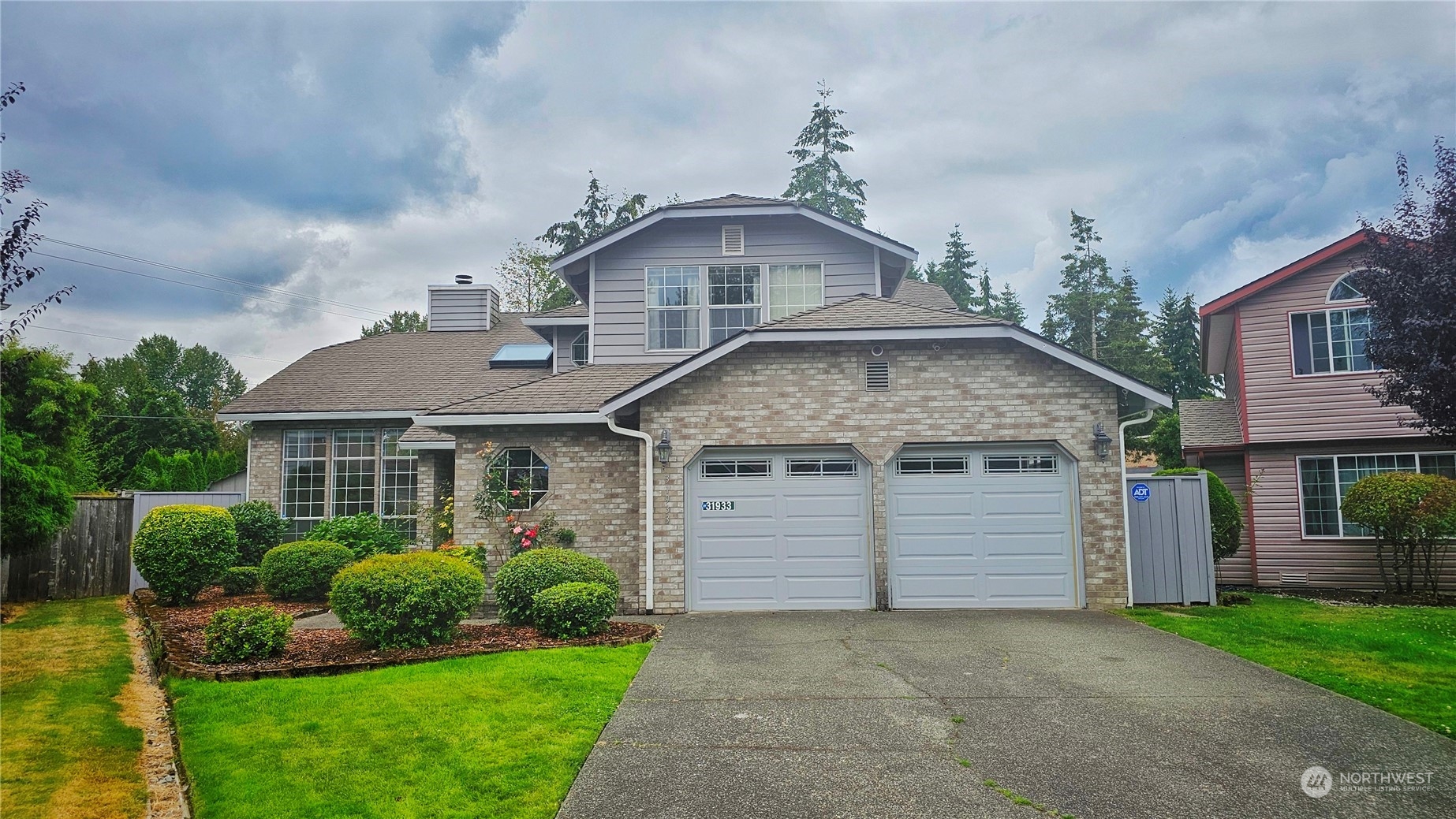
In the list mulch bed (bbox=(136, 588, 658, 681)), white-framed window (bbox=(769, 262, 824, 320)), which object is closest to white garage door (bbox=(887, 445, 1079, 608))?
mulch bed (bbox=(136, 588, 658, 681))

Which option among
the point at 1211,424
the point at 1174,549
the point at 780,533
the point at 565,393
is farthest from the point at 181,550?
the point at 1211,424

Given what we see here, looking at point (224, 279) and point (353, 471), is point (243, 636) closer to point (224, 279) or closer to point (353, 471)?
point (353, 471)

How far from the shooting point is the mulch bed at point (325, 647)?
7914 millimetres

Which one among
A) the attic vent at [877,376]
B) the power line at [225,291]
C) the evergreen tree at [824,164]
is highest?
the evergreen tree at [824,164]

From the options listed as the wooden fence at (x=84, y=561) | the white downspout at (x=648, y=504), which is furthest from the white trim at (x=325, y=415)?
the white downspout at (x=648, y=504)

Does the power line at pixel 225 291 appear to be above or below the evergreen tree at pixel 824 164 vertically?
below

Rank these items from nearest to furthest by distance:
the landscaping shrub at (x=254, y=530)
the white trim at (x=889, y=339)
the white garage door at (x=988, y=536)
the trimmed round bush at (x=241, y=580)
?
the white trim at (x=889, y=339) < the white garage door at (x=988, y=536) < the trimmed round bush at (x=241, y=580) < the landscaping shrub at (x=254, y=530)

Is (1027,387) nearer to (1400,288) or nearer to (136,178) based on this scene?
(1400,288)

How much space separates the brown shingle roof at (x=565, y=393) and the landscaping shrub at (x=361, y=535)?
3.36m

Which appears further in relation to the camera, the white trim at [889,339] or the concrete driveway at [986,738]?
the white trim at [889,339]

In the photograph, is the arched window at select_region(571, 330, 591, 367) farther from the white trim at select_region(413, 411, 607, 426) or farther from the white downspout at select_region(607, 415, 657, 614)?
the white downspout at select_region(607, 415, 657, 614)

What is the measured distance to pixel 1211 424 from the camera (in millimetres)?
17188

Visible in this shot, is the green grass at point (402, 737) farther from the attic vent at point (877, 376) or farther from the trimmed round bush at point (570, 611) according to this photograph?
the attic vent at point (877, 376)

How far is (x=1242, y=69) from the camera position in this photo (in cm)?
1434
